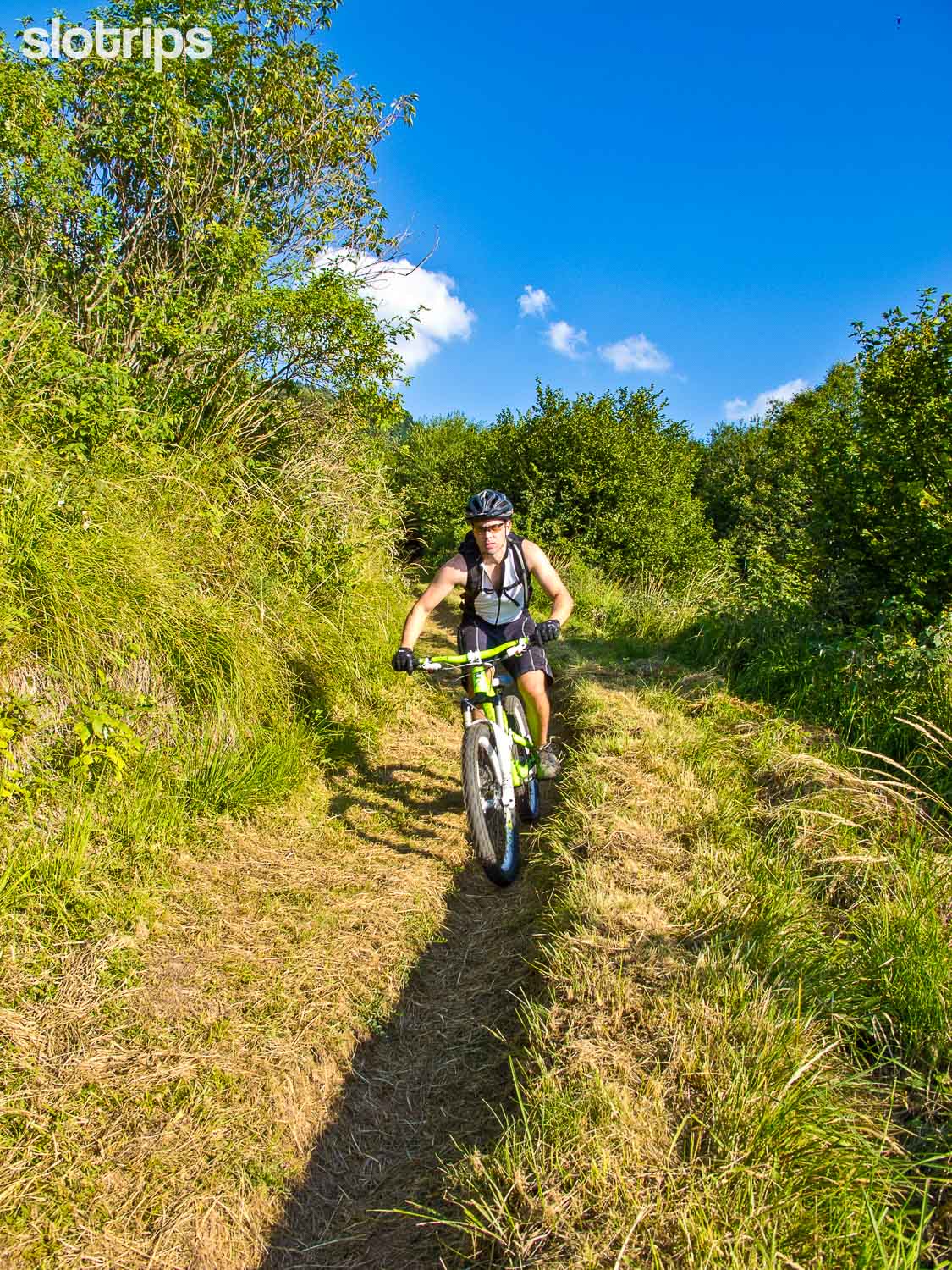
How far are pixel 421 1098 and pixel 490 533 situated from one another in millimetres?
2953

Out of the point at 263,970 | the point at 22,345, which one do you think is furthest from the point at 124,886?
the point at 22,345

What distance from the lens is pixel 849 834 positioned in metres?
3.32

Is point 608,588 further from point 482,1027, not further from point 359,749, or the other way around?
point 482,1027

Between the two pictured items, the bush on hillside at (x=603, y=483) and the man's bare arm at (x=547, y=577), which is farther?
the bush on hillside at (x=603, y=483)

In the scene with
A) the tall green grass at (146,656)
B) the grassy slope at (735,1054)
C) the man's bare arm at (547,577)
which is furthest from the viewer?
the man's bare arm at (547,577)

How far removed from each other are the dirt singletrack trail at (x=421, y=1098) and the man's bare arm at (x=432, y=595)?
156 centimetres

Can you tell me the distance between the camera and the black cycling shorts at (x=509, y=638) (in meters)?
4.34

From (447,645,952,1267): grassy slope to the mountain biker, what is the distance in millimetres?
932

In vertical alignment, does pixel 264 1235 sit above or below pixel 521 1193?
below

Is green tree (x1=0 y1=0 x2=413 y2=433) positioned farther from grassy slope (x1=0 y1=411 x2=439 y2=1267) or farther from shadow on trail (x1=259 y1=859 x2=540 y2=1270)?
shadow on trail (x1=259 y1=859 x2=540 y2=1270)

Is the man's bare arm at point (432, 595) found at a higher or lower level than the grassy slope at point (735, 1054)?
higher

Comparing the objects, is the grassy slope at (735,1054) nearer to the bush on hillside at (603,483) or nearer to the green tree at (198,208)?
the green tree at (198,208)

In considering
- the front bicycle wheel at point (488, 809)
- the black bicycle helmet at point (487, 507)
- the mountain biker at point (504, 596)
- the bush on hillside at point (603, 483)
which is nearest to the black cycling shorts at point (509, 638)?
the mountain biker at point (504, 596)

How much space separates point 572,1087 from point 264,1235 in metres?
1.07
